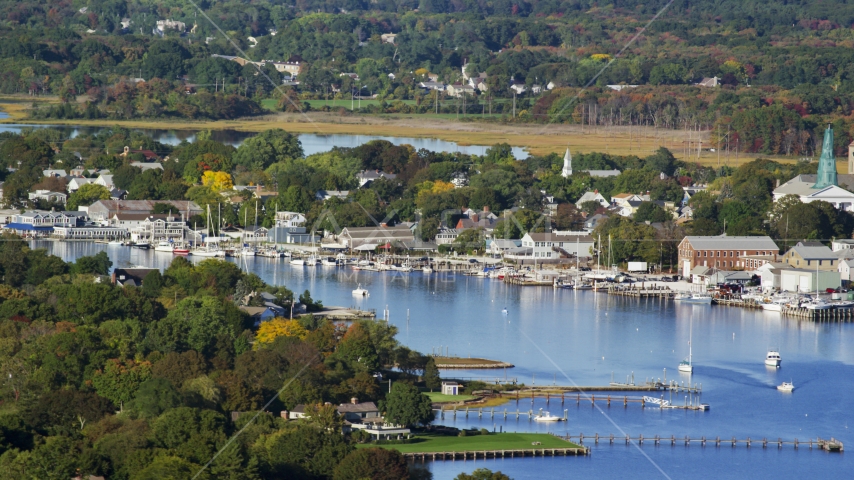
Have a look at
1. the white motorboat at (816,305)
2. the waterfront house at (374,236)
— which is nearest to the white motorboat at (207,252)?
Result: the waterfront house at (374,236)

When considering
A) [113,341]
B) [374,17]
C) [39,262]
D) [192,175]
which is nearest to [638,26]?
[374,17]

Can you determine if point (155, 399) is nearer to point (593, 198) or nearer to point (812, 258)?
point (812, 258)

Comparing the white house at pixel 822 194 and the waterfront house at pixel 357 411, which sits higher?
the white house at pixel 822 194

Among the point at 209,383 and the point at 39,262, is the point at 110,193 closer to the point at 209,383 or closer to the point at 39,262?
the point at 39,262

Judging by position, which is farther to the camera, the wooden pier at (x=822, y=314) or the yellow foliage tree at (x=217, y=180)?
the yellow foliage tree at (x=217, y=180)

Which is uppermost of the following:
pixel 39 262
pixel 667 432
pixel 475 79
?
pixel 475 79

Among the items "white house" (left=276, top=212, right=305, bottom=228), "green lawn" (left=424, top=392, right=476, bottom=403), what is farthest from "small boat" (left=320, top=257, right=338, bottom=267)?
"green lawn" (left=424, top=392, right=476, bottom=403)

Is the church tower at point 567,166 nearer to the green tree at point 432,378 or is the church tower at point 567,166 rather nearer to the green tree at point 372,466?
the green tree at point 432,378
